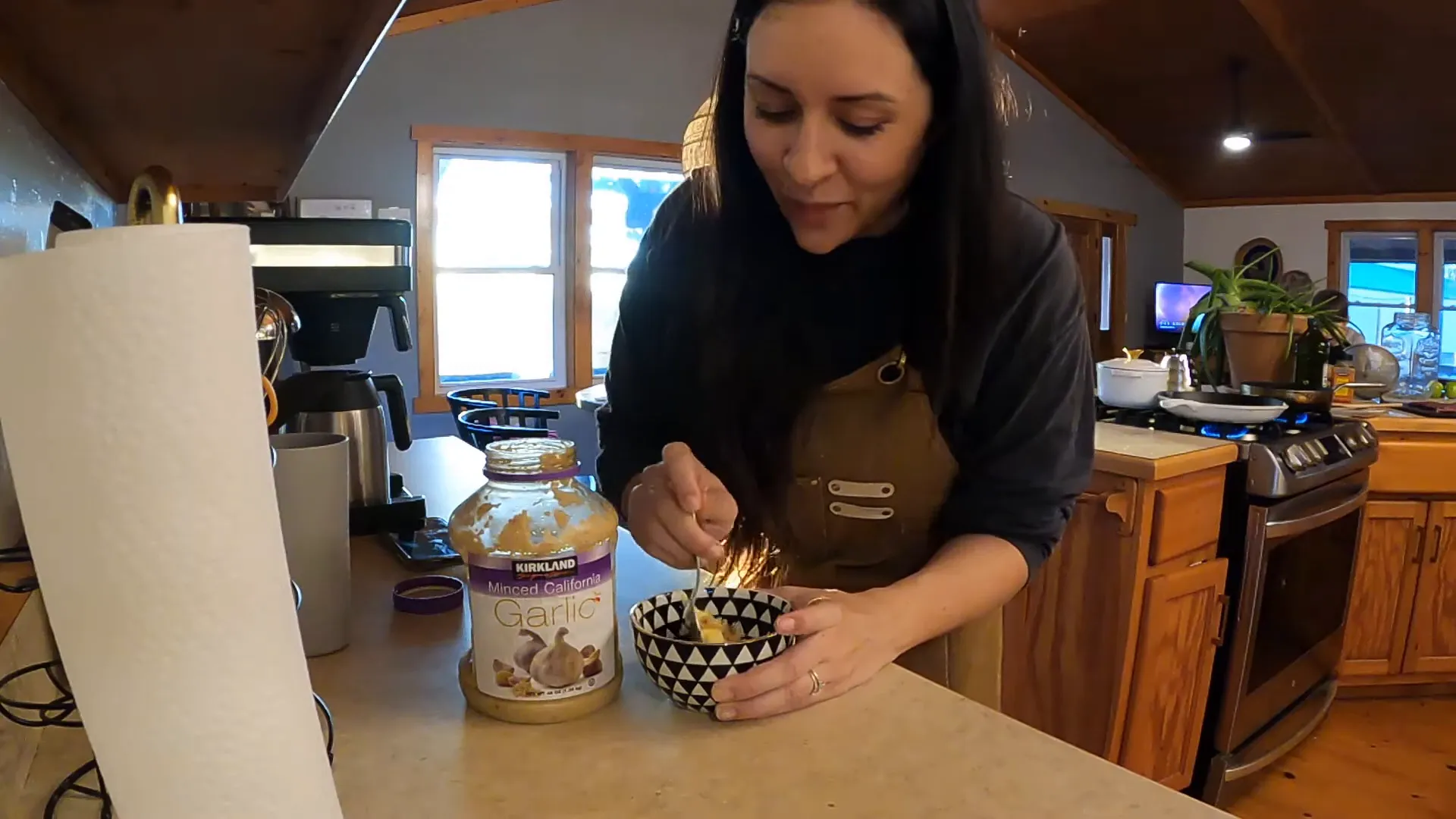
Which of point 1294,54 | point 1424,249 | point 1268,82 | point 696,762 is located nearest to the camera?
point 696,762

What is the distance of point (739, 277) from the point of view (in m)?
1.18

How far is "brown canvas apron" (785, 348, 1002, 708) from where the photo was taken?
1.18 metres

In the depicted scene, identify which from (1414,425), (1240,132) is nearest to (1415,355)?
(1414,425)

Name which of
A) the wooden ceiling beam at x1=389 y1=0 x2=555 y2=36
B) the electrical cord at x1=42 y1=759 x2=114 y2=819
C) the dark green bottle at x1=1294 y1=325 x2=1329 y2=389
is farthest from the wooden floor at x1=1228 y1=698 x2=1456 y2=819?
the wooden ceiling beam at x1=389 y1=0 x2=555 y2=36

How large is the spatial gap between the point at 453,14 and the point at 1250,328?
3.30 metres

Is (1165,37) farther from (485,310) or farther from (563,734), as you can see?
(563,734)

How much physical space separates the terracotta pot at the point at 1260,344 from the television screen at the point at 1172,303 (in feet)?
16.4

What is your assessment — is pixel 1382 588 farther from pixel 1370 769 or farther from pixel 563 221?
pixel 563 221

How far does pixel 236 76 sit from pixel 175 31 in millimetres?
181

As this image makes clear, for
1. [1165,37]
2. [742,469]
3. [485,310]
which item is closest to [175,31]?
[742,469]

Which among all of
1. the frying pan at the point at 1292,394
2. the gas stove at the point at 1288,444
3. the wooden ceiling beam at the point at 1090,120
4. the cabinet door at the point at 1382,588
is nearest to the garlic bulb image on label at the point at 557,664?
the gas stove at the point at 1288,444

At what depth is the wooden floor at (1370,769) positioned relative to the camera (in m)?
2.43

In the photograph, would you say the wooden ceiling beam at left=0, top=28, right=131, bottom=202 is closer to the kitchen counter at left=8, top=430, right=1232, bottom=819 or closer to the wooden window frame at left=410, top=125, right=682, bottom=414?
the kitchen counter at left=8, top=430, right=1232, bottom=819

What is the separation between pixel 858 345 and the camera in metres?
1.18
